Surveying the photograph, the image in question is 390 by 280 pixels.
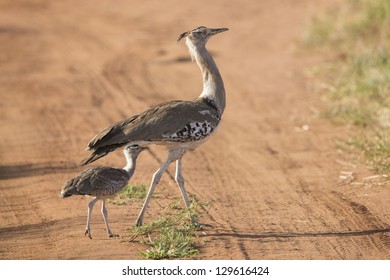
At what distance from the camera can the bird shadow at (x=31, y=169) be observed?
9.42 meters

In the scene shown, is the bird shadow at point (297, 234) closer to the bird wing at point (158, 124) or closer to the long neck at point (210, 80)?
the bird wing at point (158, 124)

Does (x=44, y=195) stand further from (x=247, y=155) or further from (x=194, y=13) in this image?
(x=194, y=13)

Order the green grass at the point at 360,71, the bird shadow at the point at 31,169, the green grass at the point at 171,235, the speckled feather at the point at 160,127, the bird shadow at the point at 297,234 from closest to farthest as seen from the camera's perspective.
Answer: the green grass at the point at 171,235, the speckled feather at the point at 160,127, the bird shadow at the point at 297,234, the bird shadow at the point at 31,169, the green grass at the point at 360,71

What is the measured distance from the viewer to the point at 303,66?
15250mm

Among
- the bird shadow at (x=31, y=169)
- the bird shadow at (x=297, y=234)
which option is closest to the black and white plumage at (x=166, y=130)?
the bird shadow at (x=297, y=234)

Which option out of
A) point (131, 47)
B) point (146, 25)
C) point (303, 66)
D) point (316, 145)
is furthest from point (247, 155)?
point (146, 25)

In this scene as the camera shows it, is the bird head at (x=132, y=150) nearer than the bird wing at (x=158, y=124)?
A: No

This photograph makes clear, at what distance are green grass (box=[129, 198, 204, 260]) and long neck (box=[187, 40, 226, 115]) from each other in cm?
112

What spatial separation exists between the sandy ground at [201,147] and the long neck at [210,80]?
1139 millimetres

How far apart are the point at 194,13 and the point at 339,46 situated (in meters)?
5.98

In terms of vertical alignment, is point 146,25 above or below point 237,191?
above
